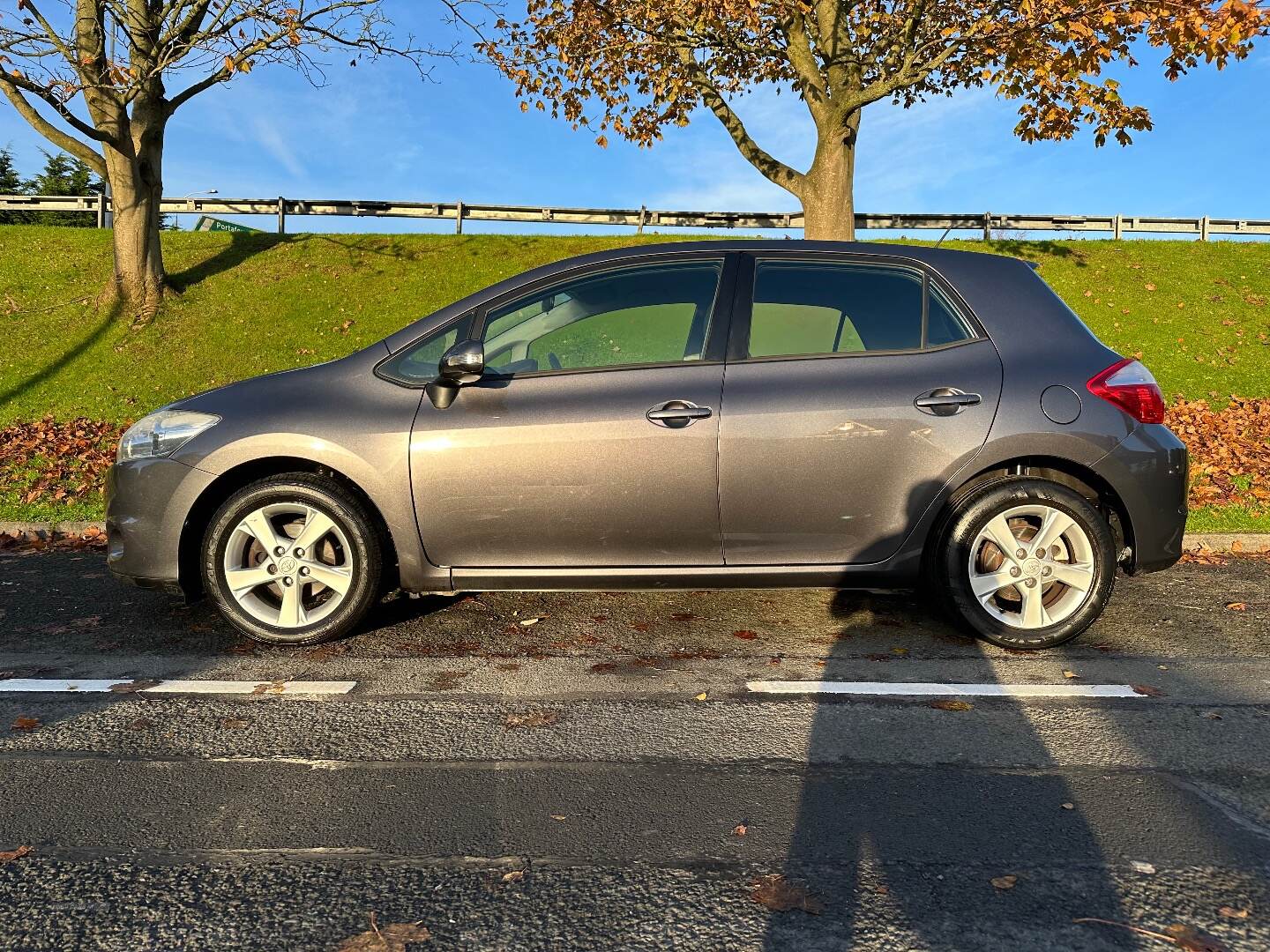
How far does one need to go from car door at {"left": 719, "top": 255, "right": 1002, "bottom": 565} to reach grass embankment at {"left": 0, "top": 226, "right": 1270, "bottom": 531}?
8.44m

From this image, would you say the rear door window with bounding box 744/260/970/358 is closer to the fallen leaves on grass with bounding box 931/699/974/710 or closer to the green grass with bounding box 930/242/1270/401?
the fallen leaves on grass with bounding box 931/699/974/710

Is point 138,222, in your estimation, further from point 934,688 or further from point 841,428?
point 934,688

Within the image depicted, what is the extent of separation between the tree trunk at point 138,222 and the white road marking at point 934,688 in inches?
484

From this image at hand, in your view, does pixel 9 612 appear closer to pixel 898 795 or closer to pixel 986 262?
pixel 898 795

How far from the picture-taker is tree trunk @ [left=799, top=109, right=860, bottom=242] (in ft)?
39.0

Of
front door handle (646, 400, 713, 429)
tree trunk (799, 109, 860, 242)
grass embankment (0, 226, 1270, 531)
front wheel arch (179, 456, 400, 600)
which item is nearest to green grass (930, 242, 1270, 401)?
grass embankment (0, 226, 1270, 531)

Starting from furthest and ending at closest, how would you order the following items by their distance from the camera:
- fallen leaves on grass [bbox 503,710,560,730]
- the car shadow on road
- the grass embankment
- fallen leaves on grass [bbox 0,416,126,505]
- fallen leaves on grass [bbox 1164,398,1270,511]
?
the grass embankment < fallen leaves on grass [bbox 0,416,126,505] < fallen leaves on grass [bbox 1164,398,1270,511] < fallen leaves on grass [bbox 503,710,560,730] < the car shadow on road

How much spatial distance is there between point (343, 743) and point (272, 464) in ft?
5.41

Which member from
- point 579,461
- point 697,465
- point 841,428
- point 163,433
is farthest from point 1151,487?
point 163,433

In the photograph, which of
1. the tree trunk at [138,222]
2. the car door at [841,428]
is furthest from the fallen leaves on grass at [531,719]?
the tree trunk at [138,222]

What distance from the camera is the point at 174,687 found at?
3.57 meters

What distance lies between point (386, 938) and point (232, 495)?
2663 millimetres

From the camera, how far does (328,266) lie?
15766mm

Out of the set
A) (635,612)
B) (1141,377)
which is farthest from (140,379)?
(1141,377)
